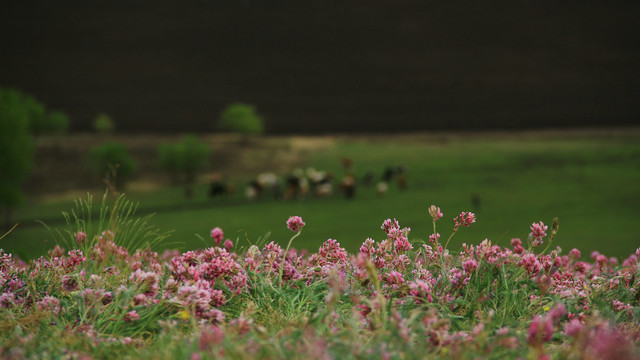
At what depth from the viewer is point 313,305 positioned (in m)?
4.10

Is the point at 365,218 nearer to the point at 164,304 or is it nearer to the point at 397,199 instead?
the point at 397,199

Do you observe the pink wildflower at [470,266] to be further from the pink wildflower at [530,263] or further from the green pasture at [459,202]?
the green pasture at [459,202]

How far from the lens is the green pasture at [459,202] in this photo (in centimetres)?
1453

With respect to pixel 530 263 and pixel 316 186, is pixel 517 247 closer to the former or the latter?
pixel 530 263

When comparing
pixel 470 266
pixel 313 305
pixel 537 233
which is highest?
pixel 537 233

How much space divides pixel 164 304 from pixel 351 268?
1.83m

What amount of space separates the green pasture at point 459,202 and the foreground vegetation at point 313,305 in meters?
0.74

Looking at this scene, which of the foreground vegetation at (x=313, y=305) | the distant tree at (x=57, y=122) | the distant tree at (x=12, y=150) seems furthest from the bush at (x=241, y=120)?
the foreground vegetation at (x=313, y=305)

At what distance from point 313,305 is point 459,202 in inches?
715

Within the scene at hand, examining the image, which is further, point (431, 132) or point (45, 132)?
point (45, 132)

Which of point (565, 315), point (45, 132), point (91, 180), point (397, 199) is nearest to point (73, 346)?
point (565, 315)

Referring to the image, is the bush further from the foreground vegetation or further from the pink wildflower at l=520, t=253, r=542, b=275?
the pink wildflower at l=520, t=253, r=542, b=275

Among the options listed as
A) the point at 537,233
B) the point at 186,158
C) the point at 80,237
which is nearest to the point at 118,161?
the point at 186,158

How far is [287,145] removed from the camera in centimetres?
4841
